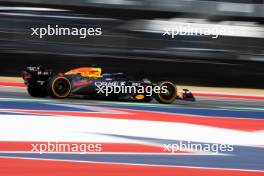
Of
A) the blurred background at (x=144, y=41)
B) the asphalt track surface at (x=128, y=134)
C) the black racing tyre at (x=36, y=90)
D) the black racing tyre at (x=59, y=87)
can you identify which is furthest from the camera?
the blurred background at (x=144, y=41)

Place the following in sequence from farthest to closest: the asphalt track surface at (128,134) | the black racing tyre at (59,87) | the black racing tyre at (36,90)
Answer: the black racing tyre at (36,90)
the black racing tyre at (59,87)
the asphalt track surface at (128,134)

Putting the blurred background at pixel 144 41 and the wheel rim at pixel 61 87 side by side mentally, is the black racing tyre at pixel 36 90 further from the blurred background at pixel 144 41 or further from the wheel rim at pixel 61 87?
the blurred background at pixel 144 41

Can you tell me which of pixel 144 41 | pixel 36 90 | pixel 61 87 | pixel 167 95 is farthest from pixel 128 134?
pixel 144 41

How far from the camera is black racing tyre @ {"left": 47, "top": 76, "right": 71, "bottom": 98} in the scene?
550 centimetres

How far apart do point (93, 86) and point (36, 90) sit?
72 cm

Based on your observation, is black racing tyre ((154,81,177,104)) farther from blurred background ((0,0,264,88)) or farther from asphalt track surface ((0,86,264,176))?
blurred background ((0,0,264,88))

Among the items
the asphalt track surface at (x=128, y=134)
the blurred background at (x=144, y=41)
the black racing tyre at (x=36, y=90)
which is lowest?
the asphalt track surface at (x=128, y=134)

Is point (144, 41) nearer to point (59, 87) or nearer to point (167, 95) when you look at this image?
point (167, 95)

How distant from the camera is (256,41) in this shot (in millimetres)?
→ 8133

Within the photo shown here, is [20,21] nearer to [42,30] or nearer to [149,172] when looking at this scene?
[42,30]

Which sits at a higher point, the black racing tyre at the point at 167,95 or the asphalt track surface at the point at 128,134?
the black racing tyre at the point at 167,95

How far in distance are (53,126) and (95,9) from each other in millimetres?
3570

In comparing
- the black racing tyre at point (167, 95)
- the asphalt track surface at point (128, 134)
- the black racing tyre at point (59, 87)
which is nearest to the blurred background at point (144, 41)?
the asphalt track surface at point (128, 134)

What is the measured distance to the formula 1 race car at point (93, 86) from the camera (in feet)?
18.4
